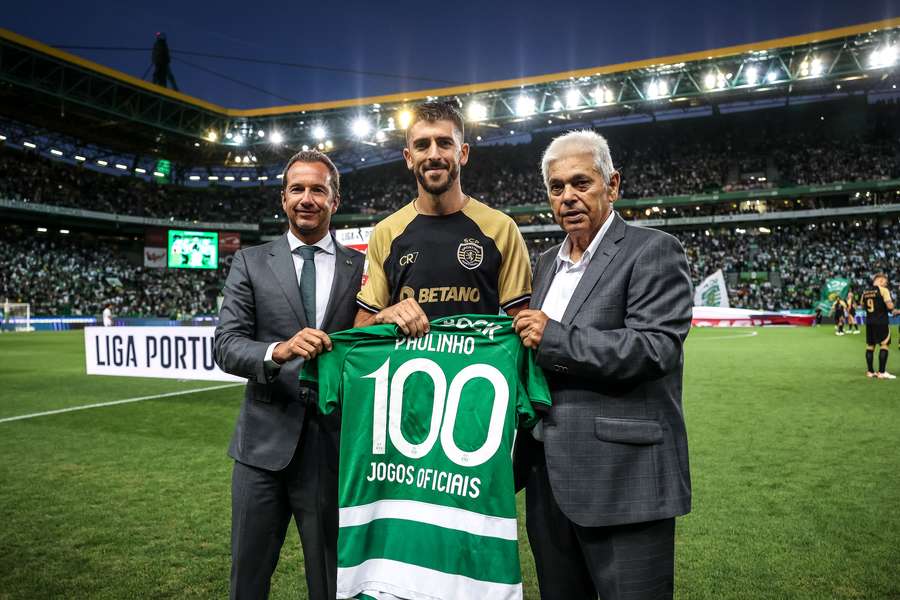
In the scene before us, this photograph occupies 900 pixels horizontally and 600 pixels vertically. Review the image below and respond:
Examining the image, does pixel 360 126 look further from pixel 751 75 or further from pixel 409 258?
pixel 409 258

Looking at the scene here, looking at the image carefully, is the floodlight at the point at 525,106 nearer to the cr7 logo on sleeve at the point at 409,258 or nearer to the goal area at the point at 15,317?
the goal area at the point at 15,317

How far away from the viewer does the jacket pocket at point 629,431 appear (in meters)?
2.07

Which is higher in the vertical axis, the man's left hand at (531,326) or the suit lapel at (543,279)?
the suit lapel at (543,279)

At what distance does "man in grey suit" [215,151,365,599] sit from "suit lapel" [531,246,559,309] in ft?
2.82

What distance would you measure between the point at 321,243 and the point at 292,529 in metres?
2.72

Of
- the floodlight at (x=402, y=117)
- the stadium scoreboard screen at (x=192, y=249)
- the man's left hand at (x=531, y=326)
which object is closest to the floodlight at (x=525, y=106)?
the floodlight at (x=402, y=117)

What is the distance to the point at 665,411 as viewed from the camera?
2.13m

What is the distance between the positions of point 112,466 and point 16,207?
39.9 meters

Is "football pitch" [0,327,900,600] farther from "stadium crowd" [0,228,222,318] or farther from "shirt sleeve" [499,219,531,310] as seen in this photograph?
"stadium crowd" [0,228,222,318]

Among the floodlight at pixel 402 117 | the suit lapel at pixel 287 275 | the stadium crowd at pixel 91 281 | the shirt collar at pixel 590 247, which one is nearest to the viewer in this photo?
the shirt collar at pixel 590 247

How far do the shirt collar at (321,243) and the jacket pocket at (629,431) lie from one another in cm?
152

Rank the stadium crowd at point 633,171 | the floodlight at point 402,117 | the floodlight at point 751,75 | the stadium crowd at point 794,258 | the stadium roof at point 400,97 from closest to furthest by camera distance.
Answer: the stadium roof at point 400,97 < the floodlight at point 751,75 < the floodlight at point 402,117 < the stadium crowd at point 794,258 < the stadium crowd at point 633,171

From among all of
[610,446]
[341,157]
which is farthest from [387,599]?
[341,157]

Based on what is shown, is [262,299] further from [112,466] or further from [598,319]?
[112,466]
